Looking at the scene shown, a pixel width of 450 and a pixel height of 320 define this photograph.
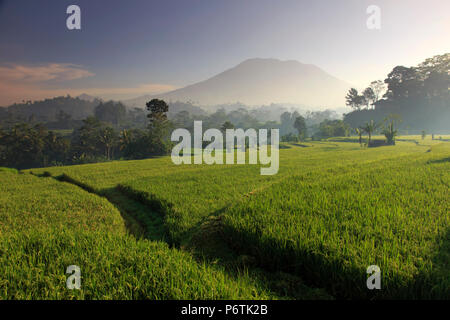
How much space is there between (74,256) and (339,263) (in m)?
3.75

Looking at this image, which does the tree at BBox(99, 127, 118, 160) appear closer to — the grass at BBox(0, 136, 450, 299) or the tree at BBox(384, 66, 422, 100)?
the grass at BBox(0, 136, 450, 299)

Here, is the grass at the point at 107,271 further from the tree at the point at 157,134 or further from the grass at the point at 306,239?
the tree at the point at 157,134

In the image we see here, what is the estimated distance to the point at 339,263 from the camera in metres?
2.92

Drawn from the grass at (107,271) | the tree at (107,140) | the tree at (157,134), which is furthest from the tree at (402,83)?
the grass at (107,271)

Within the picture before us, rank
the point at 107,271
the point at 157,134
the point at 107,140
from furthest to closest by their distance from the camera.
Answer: the point at 107,140, the point at 157,134, the point at 107,271

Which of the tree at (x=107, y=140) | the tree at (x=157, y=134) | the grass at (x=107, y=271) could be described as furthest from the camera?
the tree at (x=107, y=140)

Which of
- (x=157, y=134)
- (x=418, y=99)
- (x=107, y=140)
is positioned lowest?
(x=107, y=140)

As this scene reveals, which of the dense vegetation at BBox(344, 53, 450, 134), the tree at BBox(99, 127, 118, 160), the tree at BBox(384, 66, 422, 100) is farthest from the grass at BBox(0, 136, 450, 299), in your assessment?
the tree at BBox(384, 66, 422, 100)

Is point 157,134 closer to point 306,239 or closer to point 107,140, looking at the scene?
point 107,140

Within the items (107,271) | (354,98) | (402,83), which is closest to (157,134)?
(107,271)
